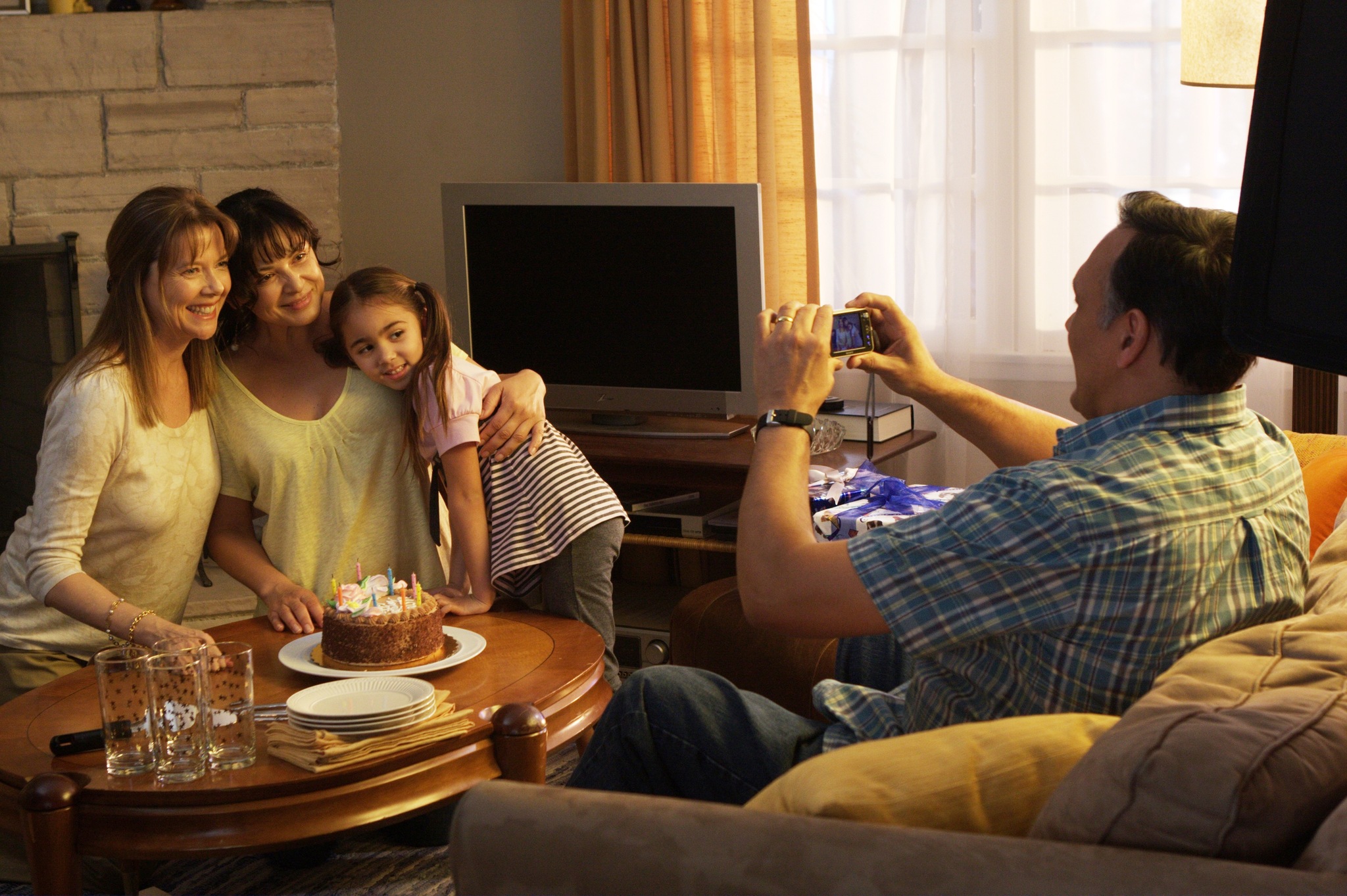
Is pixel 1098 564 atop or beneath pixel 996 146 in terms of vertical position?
beneath

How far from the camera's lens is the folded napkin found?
4.99 feet

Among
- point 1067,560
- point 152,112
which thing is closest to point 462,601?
point 1067,560

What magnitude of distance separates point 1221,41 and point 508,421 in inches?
58.4

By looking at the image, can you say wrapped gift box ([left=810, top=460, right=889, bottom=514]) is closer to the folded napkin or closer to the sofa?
the folded napkin

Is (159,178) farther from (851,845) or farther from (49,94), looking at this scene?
(851,845)

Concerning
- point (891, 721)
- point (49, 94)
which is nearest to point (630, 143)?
point (49, 94)

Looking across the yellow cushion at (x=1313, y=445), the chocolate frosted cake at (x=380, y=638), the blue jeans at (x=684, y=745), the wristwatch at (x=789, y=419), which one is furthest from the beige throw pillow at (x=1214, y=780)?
the yellow cushion at (x=1313, y=445)

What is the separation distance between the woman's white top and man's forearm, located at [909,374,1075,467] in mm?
1241

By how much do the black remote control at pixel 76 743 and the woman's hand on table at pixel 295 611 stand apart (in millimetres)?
497

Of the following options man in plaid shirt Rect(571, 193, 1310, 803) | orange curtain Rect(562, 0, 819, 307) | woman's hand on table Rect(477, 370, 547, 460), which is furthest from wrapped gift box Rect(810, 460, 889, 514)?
man in plaid shirt Rect(571, 193, 1310, 803)

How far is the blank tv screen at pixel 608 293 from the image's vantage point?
3.20 m

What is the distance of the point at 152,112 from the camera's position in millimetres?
3783

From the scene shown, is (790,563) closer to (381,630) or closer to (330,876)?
(381,630)

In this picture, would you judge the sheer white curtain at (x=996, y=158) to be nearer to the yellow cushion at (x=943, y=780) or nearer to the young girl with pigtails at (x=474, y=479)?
the young girl with pigtails at (x=474, y=479)
